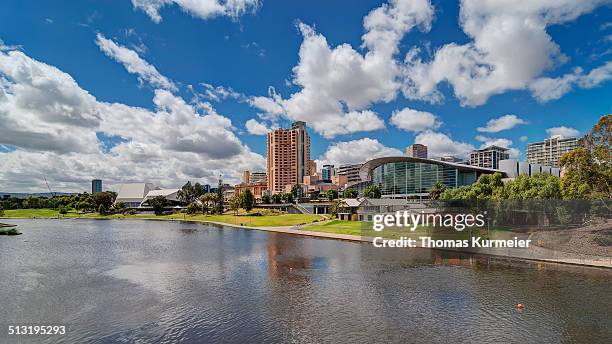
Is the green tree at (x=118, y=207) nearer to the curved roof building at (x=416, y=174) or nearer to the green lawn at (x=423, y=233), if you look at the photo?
the curved roof building at (x=416, y=174)

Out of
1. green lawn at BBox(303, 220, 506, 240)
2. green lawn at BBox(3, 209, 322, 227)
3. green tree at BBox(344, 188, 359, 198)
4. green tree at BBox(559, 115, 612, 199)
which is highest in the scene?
green tree at BBox(559, 115, 612, 199)

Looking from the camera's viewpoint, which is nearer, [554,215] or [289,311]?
[289,311]

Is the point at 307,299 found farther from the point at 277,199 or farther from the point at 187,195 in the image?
the point at 187,195

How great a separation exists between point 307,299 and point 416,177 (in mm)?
126241

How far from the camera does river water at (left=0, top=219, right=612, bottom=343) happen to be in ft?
67.1

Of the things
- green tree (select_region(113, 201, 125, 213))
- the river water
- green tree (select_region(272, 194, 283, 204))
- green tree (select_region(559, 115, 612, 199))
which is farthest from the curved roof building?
green tree (select_region(113, 201, 125, 213))

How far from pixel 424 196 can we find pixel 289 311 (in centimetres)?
12734

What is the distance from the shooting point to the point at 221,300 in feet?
88.4

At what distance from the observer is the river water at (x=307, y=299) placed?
20.5 m

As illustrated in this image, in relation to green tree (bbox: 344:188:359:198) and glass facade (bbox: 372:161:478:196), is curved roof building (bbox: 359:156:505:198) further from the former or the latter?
green tree (bbox: 344:188:359:198)

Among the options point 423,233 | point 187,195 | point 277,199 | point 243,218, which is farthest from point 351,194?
point 423,233

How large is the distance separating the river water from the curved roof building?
101 metres

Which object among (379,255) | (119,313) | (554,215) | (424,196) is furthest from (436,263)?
(424,196)

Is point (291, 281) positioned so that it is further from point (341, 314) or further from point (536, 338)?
point (536, 338)
